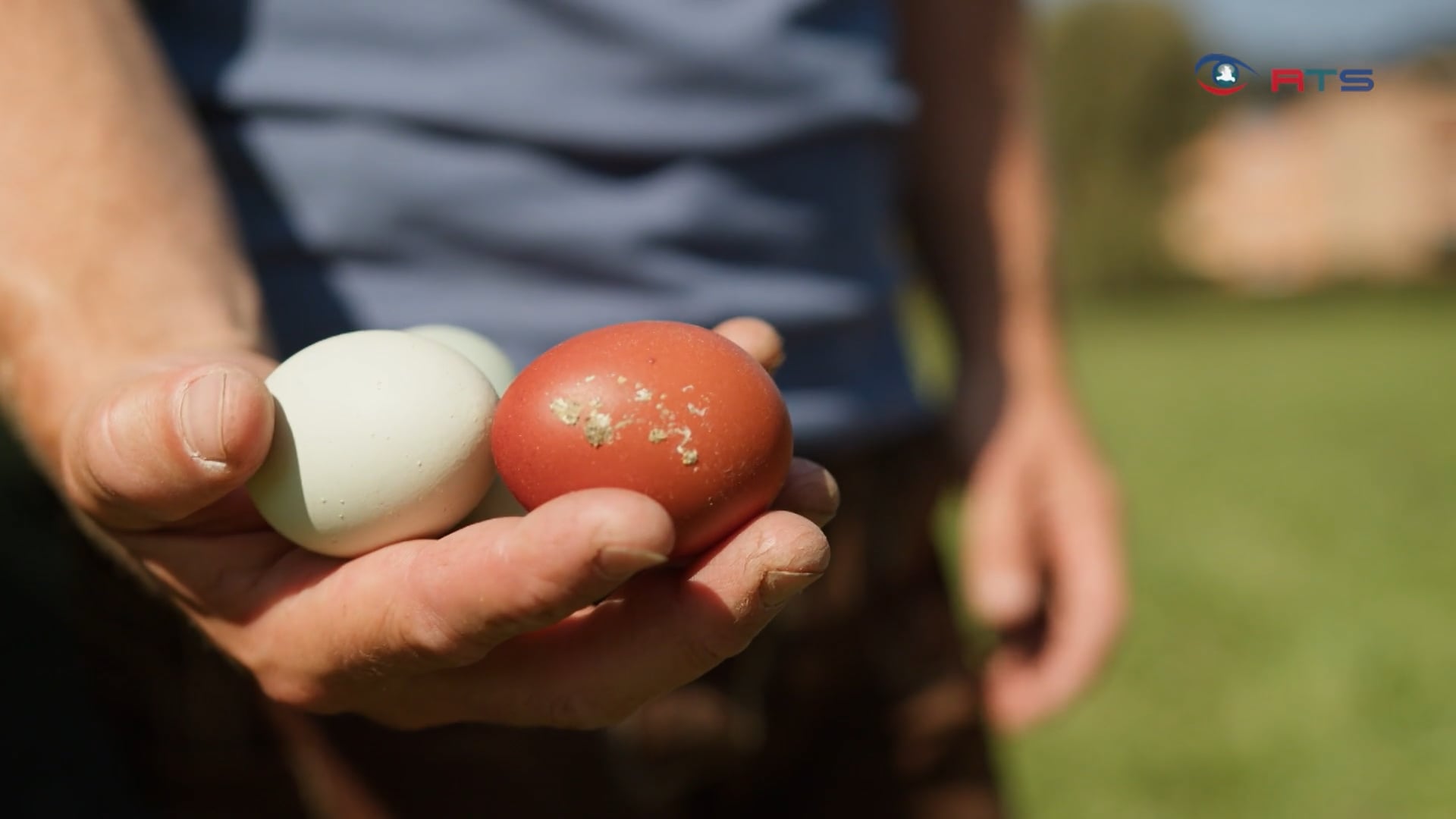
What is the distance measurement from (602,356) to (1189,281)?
88.9ft

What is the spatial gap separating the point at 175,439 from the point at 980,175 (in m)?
1.53

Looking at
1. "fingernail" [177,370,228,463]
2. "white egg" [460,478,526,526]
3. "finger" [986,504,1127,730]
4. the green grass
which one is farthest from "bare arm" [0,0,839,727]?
the green grass

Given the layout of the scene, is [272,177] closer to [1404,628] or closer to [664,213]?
[664,213]

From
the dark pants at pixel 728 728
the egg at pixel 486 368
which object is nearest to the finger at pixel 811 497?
the egg at pixel 486 368

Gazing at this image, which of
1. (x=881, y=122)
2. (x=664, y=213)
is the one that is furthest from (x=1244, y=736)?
(x=664, y=213)

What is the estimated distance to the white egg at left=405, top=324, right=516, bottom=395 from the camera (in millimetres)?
1155

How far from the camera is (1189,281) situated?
1032 inches

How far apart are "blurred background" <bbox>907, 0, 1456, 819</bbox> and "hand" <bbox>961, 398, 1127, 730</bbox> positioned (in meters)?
0.64

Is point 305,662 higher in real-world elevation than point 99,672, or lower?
higher

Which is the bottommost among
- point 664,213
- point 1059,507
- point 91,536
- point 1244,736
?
point 1244,736

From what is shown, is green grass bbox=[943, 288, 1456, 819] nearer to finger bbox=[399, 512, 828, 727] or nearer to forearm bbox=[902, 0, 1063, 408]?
forearm bbox=[902, 0, 1063, 408]

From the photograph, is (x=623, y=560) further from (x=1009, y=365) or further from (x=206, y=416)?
(x=1009, y=365)

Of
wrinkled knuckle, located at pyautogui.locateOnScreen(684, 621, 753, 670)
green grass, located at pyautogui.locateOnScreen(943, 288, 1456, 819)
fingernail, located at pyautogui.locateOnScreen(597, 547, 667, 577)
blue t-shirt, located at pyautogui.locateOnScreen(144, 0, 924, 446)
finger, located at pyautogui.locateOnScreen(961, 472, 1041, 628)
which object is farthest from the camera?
green grass, located at pyautogui.locateOnScreen(943, 288, 1456, 819)

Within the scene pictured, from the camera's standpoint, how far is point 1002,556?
1819mm
